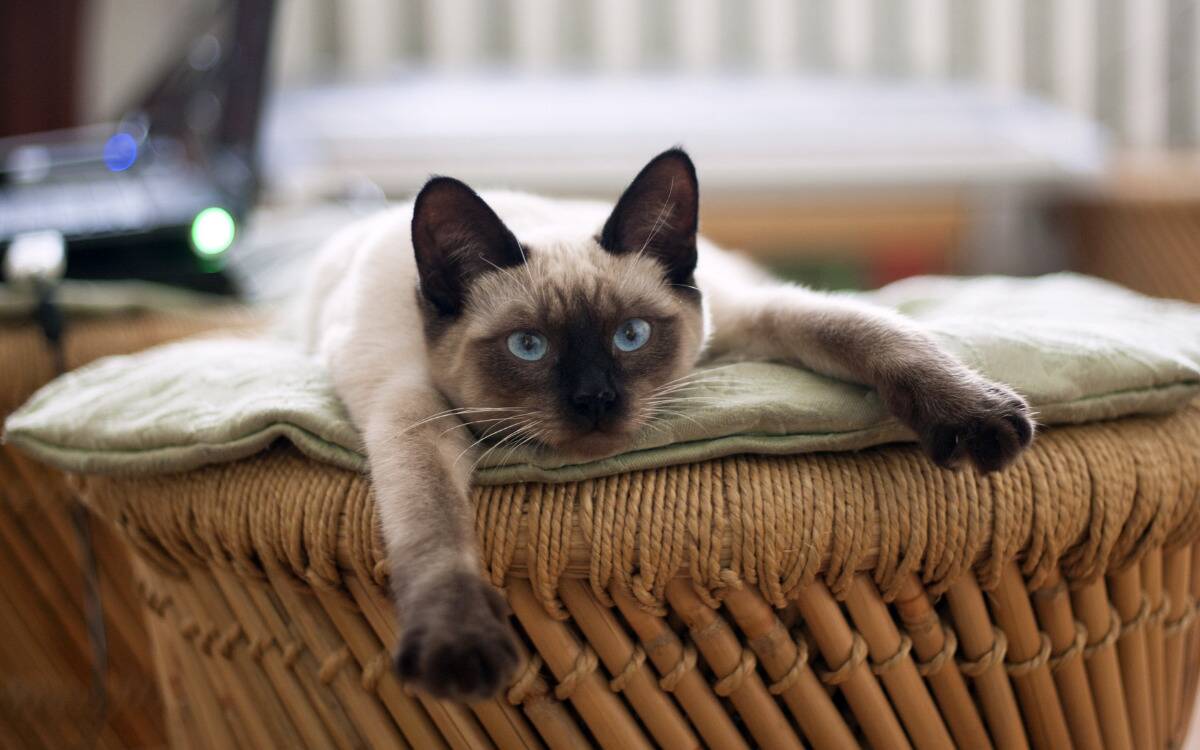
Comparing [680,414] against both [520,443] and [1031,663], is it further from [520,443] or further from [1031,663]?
[1031,663]

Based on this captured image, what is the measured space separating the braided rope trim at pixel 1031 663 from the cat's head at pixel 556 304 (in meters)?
0.40

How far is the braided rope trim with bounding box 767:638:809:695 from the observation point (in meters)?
0.86

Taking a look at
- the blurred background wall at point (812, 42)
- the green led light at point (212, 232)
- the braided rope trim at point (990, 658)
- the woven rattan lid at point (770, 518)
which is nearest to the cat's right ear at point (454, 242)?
the woven rattan lid at point (770, 518)

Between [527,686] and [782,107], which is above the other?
[782,107]

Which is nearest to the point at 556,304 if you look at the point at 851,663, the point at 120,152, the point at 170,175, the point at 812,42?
the point at 851,663

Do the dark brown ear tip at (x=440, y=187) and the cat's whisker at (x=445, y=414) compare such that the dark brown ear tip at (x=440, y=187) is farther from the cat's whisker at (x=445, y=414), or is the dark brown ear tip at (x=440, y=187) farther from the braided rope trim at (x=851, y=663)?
the braided rope trim at (x=851, y=663)

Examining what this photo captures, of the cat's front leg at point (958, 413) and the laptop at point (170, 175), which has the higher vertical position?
the laptop at point (170, 175)

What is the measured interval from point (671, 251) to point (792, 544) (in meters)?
0.37

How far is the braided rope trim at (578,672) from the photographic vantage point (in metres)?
Result: 0.84

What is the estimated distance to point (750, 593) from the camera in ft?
2.77

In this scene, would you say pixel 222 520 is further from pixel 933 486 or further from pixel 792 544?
pixel 933 486

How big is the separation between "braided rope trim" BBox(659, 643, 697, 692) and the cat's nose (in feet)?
0.69

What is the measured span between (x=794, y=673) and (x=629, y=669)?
0.14 meters

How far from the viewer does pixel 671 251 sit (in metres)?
1.08
